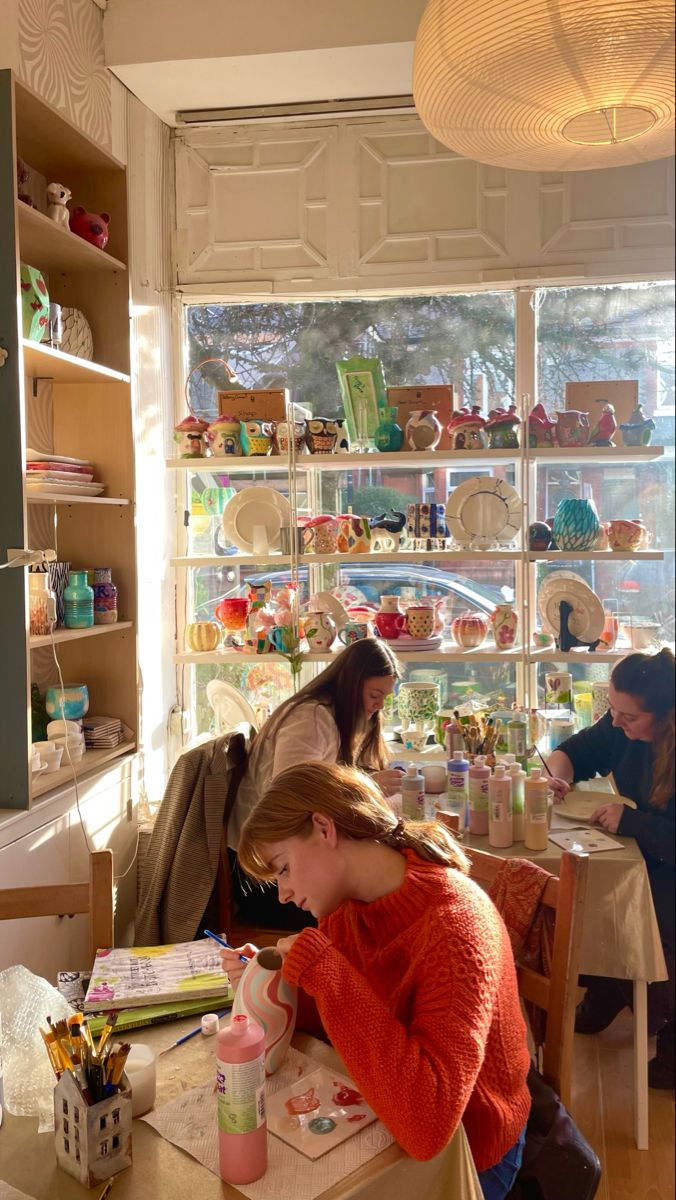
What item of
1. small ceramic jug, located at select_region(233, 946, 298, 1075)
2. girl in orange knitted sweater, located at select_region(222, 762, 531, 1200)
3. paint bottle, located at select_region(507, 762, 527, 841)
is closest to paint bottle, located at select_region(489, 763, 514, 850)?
paint bottle, located at select_region(507, 762, 527, 841)

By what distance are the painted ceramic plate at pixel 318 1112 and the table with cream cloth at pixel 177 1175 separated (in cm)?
4

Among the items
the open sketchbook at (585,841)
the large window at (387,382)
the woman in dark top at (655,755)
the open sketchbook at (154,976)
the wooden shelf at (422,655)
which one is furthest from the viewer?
the large window at (387,382)

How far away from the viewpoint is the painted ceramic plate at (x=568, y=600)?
7.50ft

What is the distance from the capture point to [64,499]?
6.23 ft

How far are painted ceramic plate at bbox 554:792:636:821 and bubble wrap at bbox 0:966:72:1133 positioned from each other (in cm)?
105

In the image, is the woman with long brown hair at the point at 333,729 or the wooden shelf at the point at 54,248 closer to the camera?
the wooden shelf at the point at 54,248

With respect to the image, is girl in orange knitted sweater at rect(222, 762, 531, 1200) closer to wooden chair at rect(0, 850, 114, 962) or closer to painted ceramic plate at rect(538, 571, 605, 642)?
wooden chair at rect(0, 850, 114, 962)

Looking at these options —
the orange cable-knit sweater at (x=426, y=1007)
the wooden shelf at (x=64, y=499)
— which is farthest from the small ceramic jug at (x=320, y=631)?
the orange cable-knit sweater at (x=426, y=1007)

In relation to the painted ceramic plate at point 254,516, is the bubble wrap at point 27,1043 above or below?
below

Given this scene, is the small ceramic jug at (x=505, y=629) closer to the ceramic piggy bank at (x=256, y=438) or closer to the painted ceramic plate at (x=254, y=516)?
the painted ceramic plate at (x=254, y=516)

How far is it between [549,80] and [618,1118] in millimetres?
985

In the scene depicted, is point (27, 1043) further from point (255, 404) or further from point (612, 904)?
point (255, 404)

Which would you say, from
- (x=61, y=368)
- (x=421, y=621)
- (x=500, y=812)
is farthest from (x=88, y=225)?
(x=500, y=812)

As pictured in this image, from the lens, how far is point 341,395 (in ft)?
8.51
